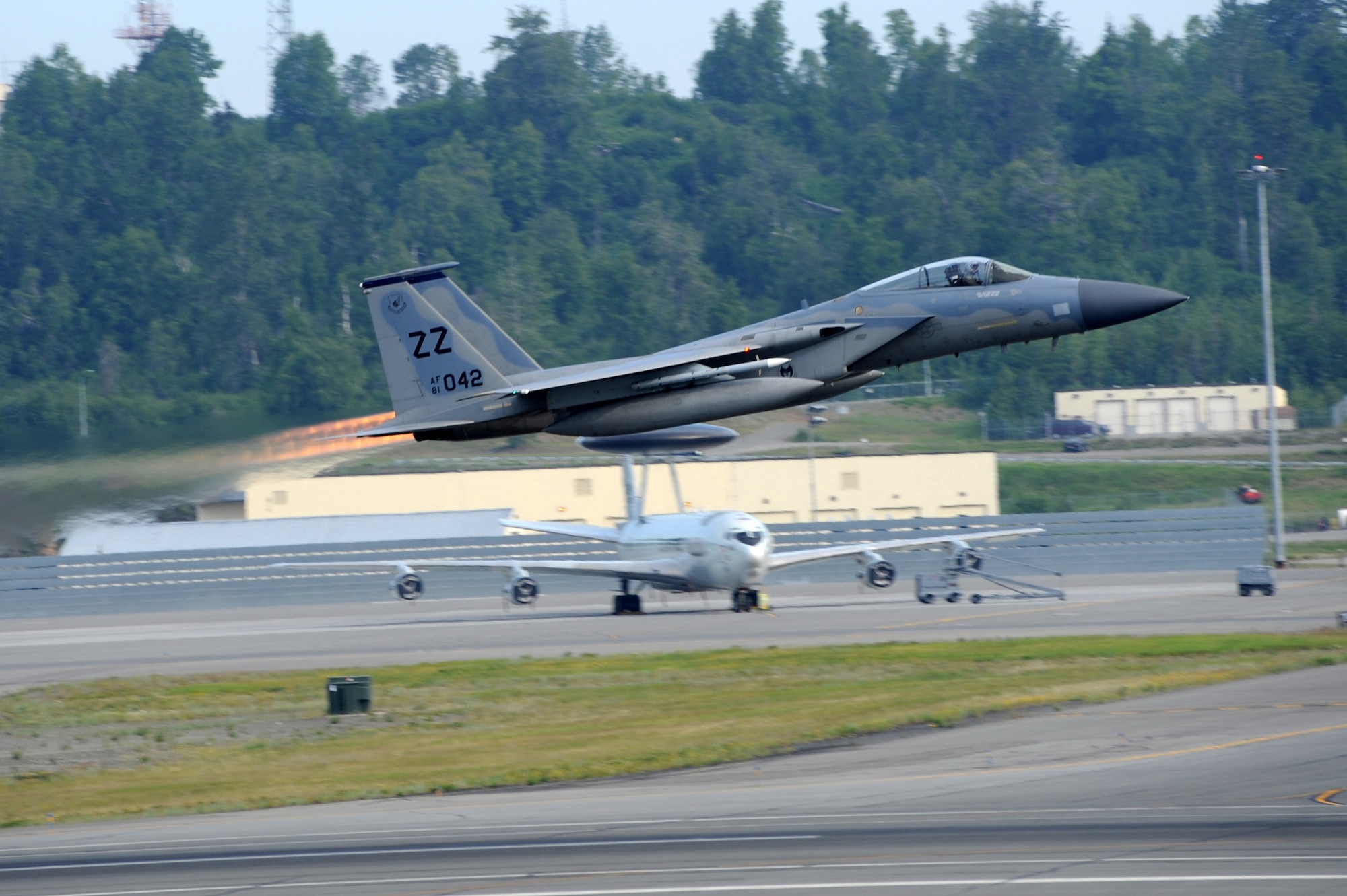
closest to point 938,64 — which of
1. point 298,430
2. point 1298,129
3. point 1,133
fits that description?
point 1298,129

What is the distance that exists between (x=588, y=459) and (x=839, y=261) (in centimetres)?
5988

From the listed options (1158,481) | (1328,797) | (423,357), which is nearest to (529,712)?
(423,357)

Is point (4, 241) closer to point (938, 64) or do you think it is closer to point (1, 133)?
point (1, 133)

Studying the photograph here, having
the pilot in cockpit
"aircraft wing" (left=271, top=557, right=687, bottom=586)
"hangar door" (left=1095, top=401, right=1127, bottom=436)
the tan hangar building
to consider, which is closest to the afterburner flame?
"aircraft wing" (left=271, top=557, right=687, bottom=586)

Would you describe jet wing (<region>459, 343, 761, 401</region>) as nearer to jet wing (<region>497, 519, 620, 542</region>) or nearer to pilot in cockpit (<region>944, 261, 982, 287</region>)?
pilot in cockpit (<region>944, 261, 982, 287</region>)

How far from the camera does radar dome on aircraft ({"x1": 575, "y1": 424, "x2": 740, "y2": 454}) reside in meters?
27.1

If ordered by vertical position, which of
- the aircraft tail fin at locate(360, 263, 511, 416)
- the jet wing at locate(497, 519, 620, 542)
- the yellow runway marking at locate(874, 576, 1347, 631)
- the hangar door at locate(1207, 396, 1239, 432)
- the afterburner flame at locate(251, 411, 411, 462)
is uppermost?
the aircraft tail fin at locate(360, 263, 511, 416)

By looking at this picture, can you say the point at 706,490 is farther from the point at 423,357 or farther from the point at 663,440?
the point at 423,357

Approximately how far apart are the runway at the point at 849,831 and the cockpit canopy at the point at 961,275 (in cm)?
742

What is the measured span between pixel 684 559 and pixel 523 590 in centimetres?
637

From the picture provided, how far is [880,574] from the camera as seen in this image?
49.0 metres

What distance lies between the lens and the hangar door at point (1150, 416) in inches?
3730

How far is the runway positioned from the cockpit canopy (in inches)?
292

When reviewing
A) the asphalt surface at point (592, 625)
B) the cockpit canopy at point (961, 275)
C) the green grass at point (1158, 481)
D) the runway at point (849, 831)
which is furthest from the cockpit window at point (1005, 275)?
the green grass at point (1158, 481)
